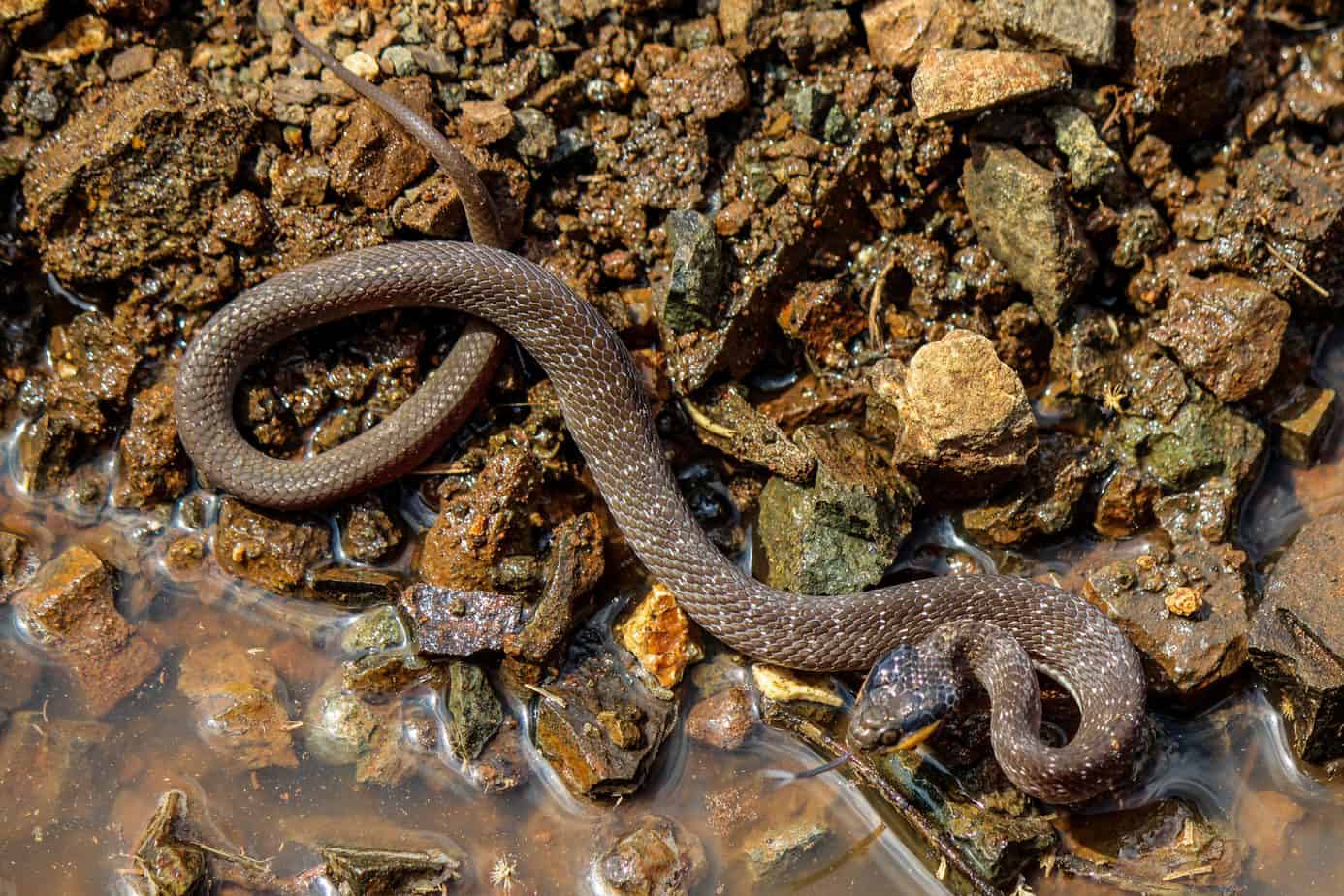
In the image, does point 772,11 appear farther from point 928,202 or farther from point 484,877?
point 484,877

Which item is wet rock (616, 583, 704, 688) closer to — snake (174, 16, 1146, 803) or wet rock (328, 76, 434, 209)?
snake (174, 16, 1146, 803)

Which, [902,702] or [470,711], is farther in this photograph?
[470,711]

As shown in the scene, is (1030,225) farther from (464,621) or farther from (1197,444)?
(464,621)

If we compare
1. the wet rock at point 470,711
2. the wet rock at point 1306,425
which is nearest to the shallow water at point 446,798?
the wet rock at point 470,711

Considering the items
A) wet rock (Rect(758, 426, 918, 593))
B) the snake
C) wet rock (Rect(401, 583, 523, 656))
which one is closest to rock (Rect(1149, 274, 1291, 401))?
the snake

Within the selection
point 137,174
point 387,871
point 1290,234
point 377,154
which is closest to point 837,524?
point 387,871

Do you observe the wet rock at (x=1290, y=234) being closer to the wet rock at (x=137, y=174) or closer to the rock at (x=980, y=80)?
the rock at (x=980, y=80)

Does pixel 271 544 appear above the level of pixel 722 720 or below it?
above
